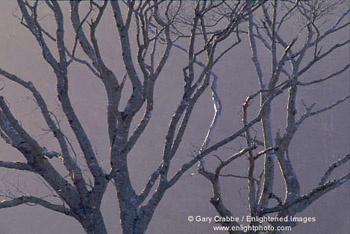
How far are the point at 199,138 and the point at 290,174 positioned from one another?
3.93m

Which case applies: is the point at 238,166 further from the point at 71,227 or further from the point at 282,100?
the point at 71,227

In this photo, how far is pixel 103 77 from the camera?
2.73m

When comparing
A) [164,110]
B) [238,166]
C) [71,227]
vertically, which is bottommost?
[71,227]

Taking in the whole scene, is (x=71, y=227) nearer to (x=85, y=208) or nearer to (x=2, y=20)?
(x=2, y=20)

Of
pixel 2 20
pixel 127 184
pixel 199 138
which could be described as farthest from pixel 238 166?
pixel 127 184

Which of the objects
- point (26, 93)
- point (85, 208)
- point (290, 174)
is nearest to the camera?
point (85, 208)

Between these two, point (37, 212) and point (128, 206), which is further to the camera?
point (37, 212)

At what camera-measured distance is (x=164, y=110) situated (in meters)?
7.68

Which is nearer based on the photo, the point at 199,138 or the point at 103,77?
the point at 103,77

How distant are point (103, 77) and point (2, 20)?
562cm

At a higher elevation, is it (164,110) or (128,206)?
(164,110)

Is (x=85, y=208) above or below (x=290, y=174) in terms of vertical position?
below

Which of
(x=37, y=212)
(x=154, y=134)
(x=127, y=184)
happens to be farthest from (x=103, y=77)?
(x=37, y=212)

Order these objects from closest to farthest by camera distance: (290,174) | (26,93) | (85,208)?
(85,208), (290,174), (26,93)
